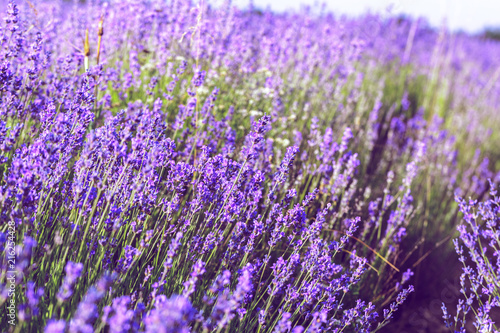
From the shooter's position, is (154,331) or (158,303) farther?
(158,303)

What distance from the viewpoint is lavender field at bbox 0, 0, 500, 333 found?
4.42ft

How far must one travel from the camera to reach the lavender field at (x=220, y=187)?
1.35 metres

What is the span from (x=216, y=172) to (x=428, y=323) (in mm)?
2321

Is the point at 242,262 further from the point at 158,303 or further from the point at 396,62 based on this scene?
the point at 396,62

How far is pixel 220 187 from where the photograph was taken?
6.03 ft

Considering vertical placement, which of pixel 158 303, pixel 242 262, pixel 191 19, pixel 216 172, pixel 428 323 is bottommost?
pixel 428 323

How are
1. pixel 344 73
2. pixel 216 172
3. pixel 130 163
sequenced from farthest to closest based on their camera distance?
pixel 344 73 < pixel 216 172 < pixel 130 163

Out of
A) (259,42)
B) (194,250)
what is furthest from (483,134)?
(194,250)

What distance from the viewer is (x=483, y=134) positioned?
5781 millimetres

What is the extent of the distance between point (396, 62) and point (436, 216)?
4558 mm

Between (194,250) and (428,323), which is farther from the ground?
(194,250)

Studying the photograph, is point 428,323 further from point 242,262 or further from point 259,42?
point 259,42

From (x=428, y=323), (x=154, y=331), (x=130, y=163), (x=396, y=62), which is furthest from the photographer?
(x=396, y=62)

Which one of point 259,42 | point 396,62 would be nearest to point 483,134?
point 396,62
